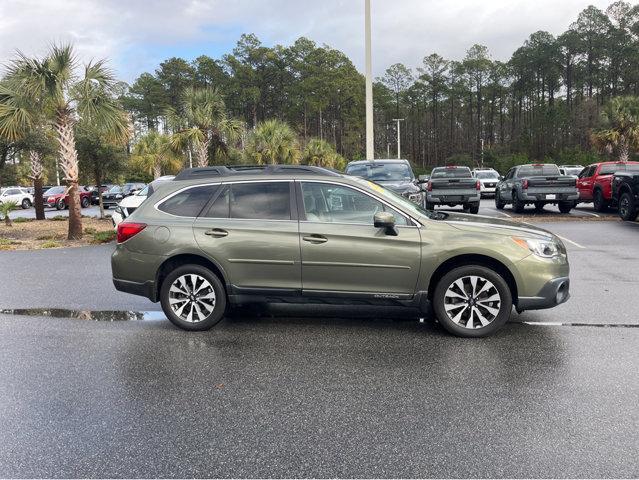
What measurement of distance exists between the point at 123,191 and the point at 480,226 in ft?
103

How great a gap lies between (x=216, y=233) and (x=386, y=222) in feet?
5.90

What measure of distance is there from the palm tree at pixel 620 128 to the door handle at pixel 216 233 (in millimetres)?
35895

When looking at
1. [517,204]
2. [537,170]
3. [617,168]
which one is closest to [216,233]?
[517,204]

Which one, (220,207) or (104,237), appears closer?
(220,207)

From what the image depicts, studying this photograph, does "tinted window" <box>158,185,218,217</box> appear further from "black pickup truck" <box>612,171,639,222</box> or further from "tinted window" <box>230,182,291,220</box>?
"black pickup truck" <box>612,171,639,222</box>

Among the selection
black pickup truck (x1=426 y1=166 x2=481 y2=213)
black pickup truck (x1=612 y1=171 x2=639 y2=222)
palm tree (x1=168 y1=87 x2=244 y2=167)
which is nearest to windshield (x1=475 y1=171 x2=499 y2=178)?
black pickup truck (x1=426 y1=166 x2=481 y2=213)

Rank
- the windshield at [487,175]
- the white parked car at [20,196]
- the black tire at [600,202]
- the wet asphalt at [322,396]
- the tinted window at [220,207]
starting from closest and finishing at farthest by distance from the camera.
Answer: the wet asphalt at [322,396], the tinted window at [220,207], the black tire at [600,202], the windshield at [487,175], the white parked car at [20,196]

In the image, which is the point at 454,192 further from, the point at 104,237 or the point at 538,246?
the point at 538,246

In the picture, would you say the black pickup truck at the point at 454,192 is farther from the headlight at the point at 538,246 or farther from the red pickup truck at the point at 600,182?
the headlight at the point at 538,246

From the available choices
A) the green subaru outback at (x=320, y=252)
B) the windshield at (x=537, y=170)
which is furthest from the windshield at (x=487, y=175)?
the green subaru outback at (x=320, y=252)

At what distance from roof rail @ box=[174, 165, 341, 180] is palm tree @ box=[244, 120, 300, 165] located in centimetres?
2482

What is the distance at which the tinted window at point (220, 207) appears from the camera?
6.14 m

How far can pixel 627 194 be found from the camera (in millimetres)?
16125

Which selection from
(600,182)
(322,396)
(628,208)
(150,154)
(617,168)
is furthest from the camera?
(150,154)
